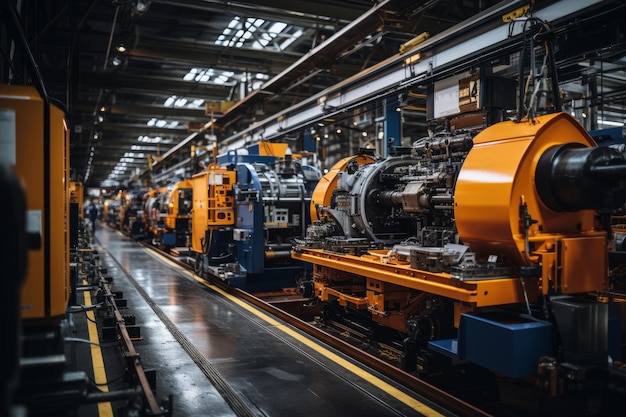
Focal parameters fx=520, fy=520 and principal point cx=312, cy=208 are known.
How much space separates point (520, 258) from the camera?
408cm

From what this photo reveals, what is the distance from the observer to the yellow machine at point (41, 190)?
3.01 metres

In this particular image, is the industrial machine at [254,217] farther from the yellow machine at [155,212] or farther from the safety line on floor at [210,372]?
the yellow machine at [155,212]

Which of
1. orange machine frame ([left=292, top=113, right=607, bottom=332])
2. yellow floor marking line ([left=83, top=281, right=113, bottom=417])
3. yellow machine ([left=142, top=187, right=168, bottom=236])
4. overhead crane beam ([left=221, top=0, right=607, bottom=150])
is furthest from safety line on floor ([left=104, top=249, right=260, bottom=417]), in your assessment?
yellow machine ([left=142, top=187, right=168, bottom=236])

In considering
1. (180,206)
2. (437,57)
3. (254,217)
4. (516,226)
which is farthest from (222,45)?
(516,226)

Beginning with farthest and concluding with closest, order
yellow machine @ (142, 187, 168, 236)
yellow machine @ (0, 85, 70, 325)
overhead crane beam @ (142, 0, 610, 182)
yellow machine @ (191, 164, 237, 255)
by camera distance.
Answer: yellow machine @ (142, 187, 168, 236)
yellow machine @ (191, 164, 237, 255)
overhead crane beam @ (142, 0, 610, 182)
yellow machine @ (0, 85, 70, 325)

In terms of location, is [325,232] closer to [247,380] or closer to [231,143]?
[247,380]

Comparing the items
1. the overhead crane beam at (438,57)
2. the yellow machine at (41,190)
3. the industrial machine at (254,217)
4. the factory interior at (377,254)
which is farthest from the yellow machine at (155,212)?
Result: the yellow machine at (41,190)

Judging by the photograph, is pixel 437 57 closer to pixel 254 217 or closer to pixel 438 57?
pixel 438 57

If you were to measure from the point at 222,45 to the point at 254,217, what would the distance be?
4779 millimetres

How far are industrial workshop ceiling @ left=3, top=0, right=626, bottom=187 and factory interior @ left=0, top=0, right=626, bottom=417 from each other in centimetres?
10

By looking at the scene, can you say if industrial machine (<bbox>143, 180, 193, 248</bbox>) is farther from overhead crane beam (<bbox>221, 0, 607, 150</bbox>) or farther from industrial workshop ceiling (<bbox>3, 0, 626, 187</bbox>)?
overhead crane beam (<bbox>221, 0, 607, 150</bbox>)

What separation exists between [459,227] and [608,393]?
63.7 inches

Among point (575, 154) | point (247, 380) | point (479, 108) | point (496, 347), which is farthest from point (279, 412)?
point (479, 108)

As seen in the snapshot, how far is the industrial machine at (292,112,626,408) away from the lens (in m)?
3.77
